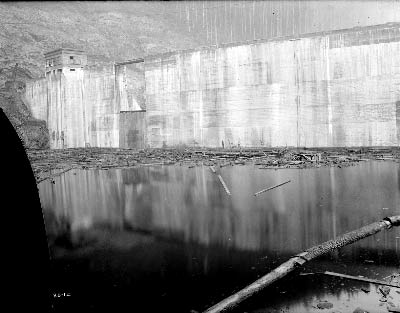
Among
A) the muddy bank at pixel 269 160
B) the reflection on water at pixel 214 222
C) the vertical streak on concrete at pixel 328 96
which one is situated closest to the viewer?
the reflection on water at pixel 214 222

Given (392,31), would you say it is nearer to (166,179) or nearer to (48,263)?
(166,179)

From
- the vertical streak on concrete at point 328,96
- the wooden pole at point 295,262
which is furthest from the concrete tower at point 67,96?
the wooden pole at point 295,262

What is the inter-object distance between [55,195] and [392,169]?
1115cm

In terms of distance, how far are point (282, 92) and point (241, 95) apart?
2.84 m

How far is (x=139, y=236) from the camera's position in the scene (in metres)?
6.11

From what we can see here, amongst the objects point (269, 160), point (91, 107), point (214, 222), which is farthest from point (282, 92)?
point (214, 222)

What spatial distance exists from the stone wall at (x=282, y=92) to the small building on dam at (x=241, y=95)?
6 cm

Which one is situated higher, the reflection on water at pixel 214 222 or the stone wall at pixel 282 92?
the stone wall at pixel 282 92

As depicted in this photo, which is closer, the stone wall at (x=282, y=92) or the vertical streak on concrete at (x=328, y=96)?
the stone wall at (x=282, y=92)

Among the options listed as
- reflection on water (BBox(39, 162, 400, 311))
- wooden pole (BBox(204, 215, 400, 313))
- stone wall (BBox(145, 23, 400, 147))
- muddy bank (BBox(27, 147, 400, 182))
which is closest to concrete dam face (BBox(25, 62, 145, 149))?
stone wall (BBox(145, 23, 400, 147))

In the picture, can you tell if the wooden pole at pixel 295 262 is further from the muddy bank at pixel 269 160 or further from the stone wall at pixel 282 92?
the stone wall at pixel 282 92

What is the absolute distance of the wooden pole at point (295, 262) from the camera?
337cm

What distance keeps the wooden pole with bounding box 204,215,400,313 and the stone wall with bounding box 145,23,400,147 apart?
59.5 ft

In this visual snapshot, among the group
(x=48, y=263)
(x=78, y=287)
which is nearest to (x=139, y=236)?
(x=78, y=287)
